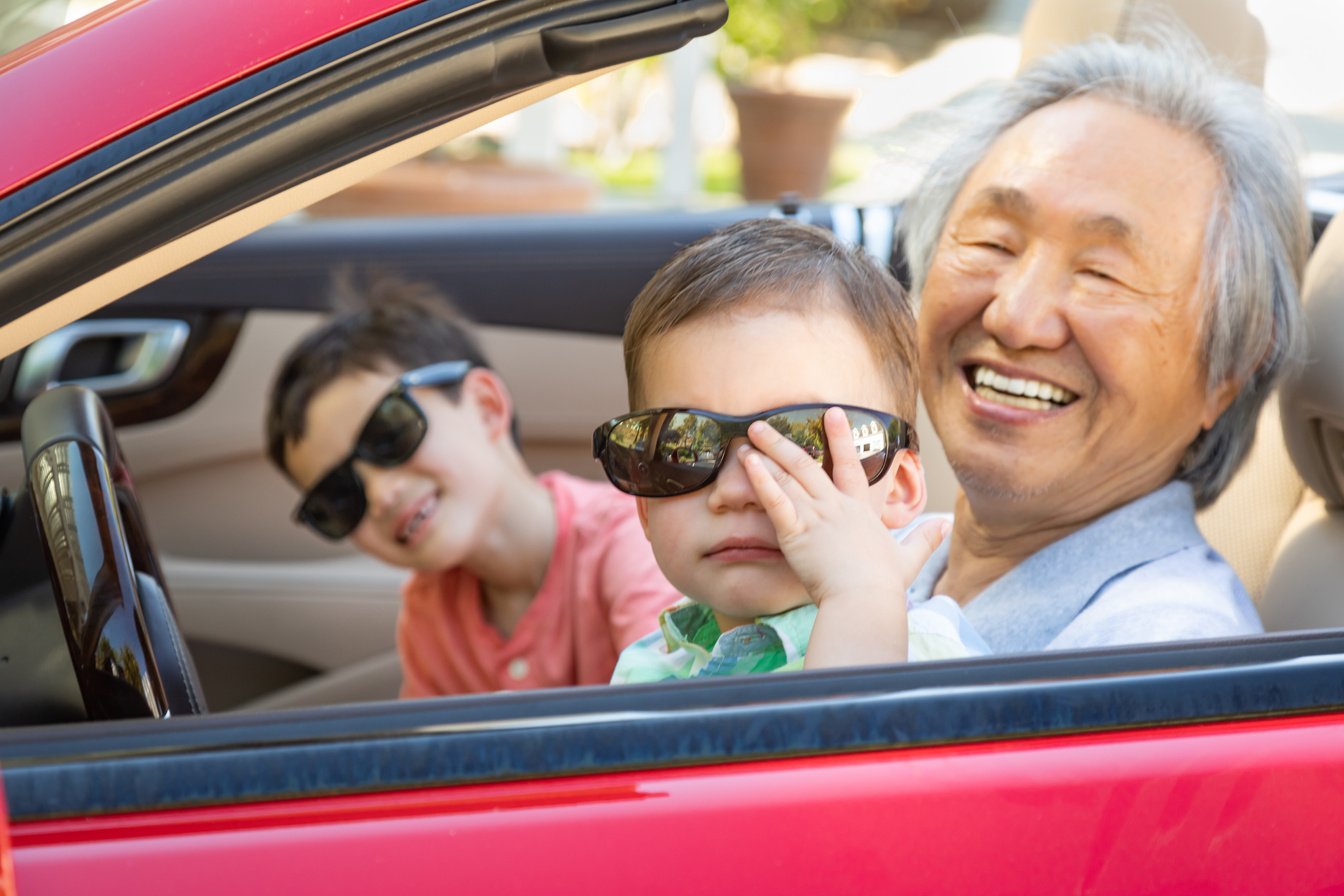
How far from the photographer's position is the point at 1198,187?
1.88 meters

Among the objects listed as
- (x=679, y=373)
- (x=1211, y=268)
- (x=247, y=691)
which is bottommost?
(x=247, y=691)

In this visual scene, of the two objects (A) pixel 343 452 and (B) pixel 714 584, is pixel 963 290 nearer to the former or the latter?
(B) pixel 714 584

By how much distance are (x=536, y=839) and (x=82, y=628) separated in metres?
0.56

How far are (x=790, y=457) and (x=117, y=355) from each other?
2668mm

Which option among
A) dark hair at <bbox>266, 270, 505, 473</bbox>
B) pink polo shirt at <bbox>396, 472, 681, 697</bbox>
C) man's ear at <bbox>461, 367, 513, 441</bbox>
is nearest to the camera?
pink polo shirt at <bbox>396, 472, 681, 697</bbox>

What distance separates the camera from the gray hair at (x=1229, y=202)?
189cm

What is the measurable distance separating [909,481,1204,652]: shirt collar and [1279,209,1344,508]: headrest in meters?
0.18

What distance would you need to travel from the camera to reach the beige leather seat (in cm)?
187

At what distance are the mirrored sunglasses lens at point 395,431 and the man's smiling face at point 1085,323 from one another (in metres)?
1.06

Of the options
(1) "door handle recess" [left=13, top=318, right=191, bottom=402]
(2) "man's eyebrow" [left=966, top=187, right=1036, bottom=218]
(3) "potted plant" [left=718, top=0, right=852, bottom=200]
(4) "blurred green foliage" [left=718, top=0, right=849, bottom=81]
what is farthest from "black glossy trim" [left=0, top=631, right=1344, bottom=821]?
(4) "blurred green foliage" [left=718, top=0, right=849, bottom=81]

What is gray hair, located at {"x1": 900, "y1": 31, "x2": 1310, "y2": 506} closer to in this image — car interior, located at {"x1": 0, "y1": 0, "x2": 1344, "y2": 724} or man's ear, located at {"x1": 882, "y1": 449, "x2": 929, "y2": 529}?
man's ear, located at {"x1": 882, "y1": 449, "x2": 929, "y2": 529}

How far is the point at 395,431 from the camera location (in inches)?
104

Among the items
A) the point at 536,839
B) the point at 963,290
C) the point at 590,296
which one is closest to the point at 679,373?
the point at 536,839

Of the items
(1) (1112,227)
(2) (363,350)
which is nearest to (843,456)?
(1) (1112,227)
